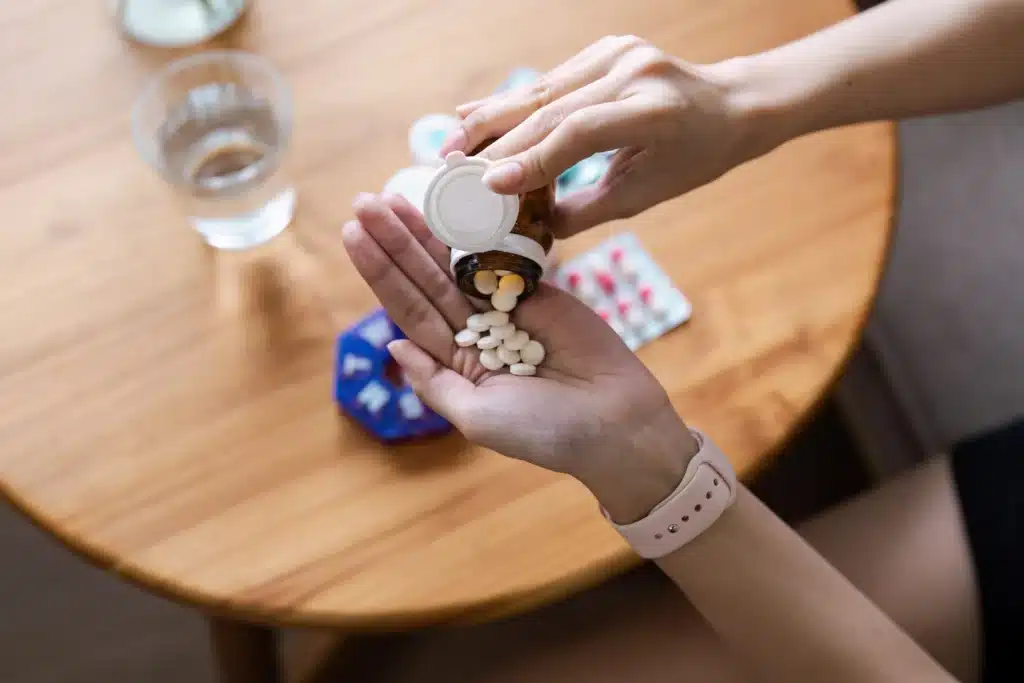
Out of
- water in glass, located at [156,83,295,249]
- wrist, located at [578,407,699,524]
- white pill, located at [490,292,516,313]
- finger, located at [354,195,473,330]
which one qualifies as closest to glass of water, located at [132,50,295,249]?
water in glass, located at [156,83,295,249]

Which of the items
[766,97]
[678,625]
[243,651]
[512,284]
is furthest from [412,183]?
[243,651]

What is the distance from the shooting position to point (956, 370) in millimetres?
1257

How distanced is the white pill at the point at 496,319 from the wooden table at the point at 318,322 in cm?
10

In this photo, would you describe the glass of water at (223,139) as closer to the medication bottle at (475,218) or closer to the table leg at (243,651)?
the medication bottle at (475,218)

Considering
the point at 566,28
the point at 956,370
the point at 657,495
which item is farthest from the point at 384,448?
the point at 956,370

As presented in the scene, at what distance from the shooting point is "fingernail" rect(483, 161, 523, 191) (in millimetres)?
565

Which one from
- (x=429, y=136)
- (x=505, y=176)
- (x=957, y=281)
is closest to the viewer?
(x=505, y=176)

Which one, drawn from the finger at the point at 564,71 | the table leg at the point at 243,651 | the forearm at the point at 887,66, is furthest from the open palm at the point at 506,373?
the table leg at the point at 243,651

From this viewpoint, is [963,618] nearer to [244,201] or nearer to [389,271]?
[389,271]

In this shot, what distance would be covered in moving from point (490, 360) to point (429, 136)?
0.22 m

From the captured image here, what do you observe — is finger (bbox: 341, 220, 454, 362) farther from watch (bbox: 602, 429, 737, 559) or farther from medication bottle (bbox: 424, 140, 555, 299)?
watch (bbox: 602, 429, 737, 559)

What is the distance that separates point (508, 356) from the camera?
0.68 m

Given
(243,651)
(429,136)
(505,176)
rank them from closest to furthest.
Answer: (505,176), (429,136), (243,651)

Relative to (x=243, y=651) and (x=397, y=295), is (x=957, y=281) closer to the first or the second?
(x=397, y=295)
